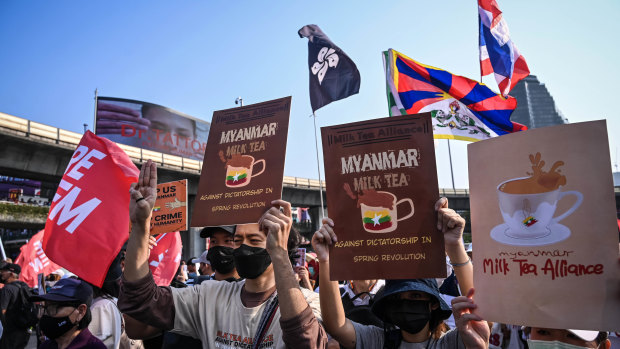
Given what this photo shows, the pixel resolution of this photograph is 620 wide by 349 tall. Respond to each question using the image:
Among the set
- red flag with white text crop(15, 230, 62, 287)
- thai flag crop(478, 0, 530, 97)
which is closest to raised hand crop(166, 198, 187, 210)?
thai flag crop(478, 0, 530, 97)

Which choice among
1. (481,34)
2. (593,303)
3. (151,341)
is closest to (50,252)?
(151,341)

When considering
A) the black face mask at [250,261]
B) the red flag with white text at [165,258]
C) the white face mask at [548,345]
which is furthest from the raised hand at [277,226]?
the red flag with white text at [165,258]

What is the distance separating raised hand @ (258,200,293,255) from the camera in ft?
7.39

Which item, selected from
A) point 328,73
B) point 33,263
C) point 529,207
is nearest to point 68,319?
point 529,207

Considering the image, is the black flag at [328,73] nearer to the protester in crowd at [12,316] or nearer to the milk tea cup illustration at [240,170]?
the milk tea cup illustration at [240,170]

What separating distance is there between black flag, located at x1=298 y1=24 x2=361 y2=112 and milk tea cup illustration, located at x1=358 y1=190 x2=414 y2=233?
19.5ft

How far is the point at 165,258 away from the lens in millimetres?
7309

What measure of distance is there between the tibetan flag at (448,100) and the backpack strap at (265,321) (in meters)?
5.38

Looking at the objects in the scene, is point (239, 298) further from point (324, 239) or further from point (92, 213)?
point (92, 213)

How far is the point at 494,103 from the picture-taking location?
7.43 m

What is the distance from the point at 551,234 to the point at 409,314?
3.39ft

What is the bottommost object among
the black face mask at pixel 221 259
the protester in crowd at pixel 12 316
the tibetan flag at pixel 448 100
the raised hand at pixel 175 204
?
the protester in crowd at pixel 12 316

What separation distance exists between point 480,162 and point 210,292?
1.73 meters

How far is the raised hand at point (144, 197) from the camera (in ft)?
7.84
